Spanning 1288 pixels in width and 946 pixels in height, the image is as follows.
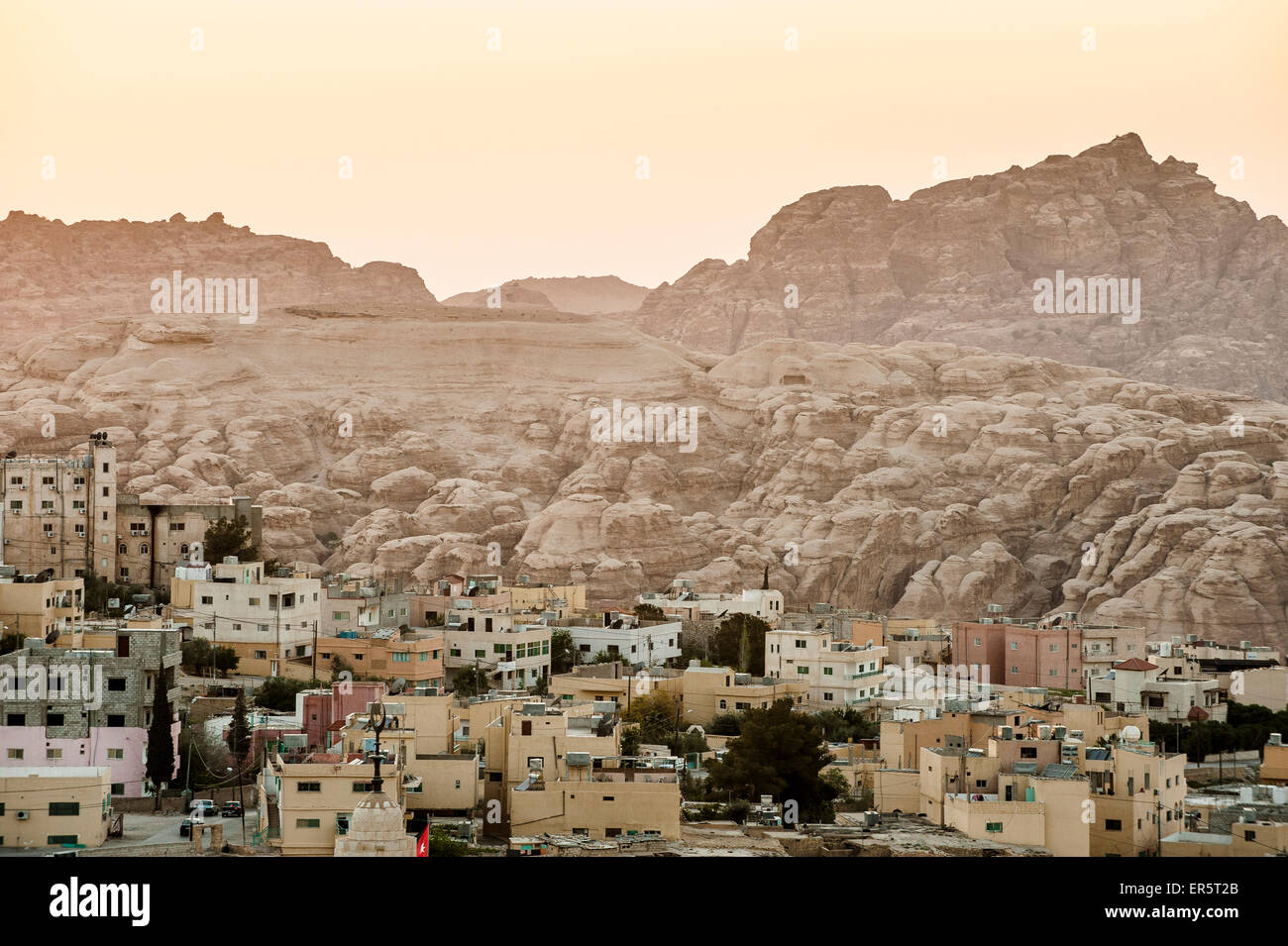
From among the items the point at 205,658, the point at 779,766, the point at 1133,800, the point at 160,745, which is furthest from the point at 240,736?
the point at 1133,800

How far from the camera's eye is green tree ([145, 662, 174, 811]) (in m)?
26.3

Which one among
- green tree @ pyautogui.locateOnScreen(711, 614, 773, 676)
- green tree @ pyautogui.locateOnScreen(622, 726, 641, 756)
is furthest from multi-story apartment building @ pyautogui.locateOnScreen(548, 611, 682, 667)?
green tree @ pyautogui.locateOnScreen(622, 726, 641, 756)

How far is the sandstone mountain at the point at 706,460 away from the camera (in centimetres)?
6394

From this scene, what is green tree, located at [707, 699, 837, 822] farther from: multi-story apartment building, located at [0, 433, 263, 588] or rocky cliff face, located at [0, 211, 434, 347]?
rocky cliff face, located at [0, 211, 434, 347]

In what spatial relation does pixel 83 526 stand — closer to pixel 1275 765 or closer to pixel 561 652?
pixel 561 652

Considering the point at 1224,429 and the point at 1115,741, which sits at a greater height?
the point at 1224,429

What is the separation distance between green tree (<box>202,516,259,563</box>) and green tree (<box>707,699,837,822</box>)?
19.0 m

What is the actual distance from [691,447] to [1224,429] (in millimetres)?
20262

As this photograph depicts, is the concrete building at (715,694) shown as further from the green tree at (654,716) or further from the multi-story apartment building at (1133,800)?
the multi-story apartment building at (1133,800)

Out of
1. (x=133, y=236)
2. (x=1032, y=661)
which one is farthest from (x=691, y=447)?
(x=133, y=236)

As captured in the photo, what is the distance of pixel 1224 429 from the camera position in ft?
247

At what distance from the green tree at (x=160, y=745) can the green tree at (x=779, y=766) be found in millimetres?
7408

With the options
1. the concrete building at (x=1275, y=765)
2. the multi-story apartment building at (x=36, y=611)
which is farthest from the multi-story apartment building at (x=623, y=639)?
the concrete building at (x=1275, y=765)
